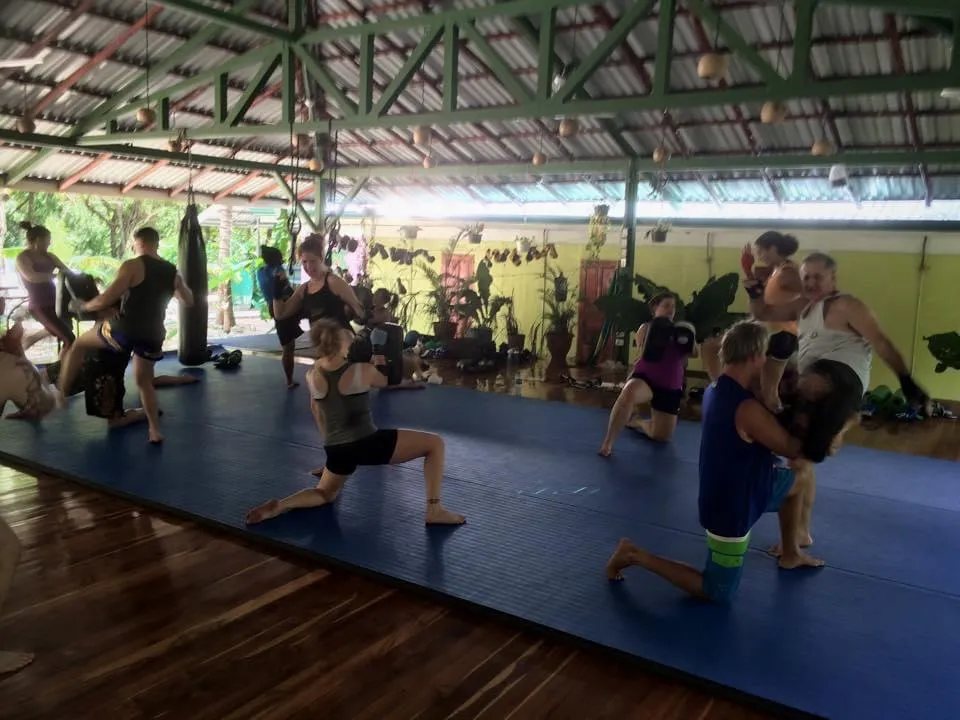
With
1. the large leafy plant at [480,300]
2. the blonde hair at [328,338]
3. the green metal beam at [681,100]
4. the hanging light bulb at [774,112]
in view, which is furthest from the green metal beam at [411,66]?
the blonde hair at [328,338]

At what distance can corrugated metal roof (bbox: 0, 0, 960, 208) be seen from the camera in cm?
679

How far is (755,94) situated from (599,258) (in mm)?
5211

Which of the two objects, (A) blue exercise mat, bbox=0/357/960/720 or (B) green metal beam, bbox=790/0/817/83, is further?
(B) green metal beam, bbox=790/0/817/83

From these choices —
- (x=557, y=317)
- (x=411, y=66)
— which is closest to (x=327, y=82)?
(x=411, y=66)

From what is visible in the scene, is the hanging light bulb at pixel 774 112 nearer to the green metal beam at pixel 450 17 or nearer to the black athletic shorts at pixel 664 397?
the green metal beam at pixel 450 17

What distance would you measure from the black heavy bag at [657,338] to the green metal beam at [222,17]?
460cm

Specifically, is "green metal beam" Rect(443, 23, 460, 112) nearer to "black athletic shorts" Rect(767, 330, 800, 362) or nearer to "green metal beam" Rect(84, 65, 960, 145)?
"green metal beam" Rect(84, 65, 960, 145)

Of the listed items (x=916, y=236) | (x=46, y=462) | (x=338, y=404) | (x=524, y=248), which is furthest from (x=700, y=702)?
(x=524, y=248)

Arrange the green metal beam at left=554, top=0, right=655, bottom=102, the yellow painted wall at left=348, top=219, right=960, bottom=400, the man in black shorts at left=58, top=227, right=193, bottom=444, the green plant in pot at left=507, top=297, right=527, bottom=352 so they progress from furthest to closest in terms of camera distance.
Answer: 1. the green plant in pot at left=507, top=297, right=527, bottom=352
2. the yellow painted wall at left=348, top=219, right=960, bottom=400
3. the green metal beam at left=554, top=0, right=655, bottom=102
4. the man in black shorts at left=58, top=227, right=193, bottom=444

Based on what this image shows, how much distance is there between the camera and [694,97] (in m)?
5.23

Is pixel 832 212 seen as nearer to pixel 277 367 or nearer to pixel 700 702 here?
pixel 277 367

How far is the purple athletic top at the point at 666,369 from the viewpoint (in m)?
4.95

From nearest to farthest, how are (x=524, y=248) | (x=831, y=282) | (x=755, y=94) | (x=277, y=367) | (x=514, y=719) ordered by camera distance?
(x=514, y=719)
(x=831, y=282)
(x=755, y=94)
(x=277, y=367)
(x=524, y=248)

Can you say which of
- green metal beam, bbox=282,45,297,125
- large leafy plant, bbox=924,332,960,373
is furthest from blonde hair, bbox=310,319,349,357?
green metal beam, bbox=282,45,297,125
